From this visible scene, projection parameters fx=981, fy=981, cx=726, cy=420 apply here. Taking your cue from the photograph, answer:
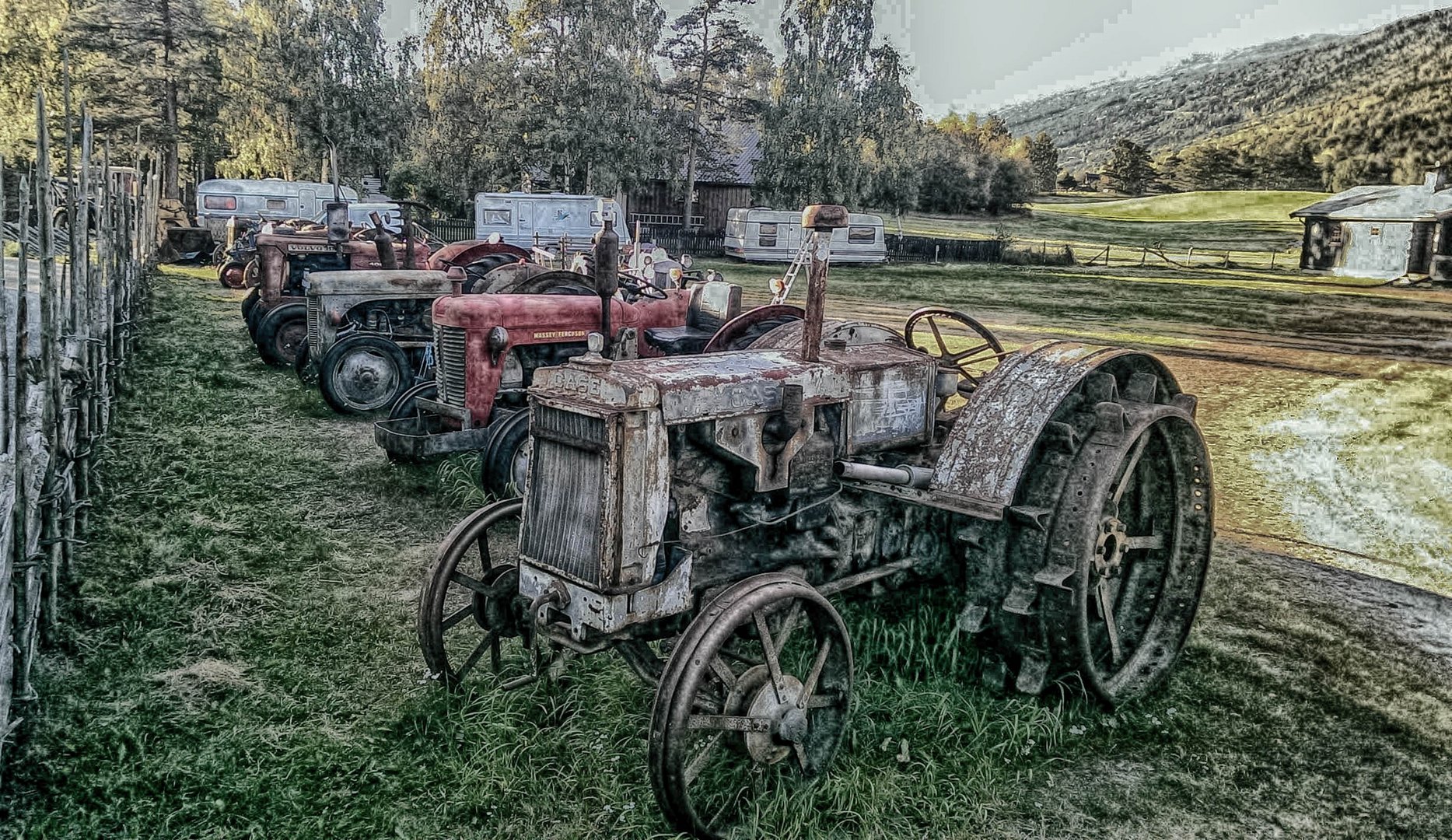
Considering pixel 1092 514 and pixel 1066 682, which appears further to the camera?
pixel 1066 682

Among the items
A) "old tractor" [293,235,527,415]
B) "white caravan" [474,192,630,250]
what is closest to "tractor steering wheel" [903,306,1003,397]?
"old tractor" [293,235,527,415]

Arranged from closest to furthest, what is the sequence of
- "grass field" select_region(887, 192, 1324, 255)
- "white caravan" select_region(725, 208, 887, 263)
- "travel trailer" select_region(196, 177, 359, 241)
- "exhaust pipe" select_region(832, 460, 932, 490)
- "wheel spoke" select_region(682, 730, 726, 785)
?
"wheel spoke" select_region(682, 730, 726, 785)
"exhaust pipe" select_region(832, 460, 932, 490)
"travel trailer" select_region(196, 177, 359, 241)
"grass field" select_region(887, 192, 1324, 255)
"white caravan" select_region(725, 208, 887, 263)

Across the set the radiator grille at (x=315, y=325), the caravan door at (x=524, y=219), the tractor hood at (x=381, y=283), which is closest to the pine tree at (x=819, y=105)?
the caravan door at (x=524, y=219)

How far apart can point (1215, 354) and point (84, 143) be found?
12.0 meters

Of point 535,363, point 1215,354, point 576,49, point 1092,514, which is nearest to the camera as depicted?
point 1092,514

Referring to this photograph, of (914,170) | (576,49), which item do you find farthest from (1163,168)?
(576,49)

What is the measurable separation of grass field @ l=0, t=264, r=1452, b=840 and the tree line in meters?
21.8

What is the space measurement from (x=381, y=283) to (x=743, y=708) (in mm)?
7374

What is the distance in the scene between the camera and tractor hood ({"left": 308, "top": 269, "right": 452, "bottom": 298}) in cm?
901

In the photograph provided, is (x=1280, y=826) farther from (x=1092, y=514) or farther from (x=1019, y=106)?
(x=1019, y=106)

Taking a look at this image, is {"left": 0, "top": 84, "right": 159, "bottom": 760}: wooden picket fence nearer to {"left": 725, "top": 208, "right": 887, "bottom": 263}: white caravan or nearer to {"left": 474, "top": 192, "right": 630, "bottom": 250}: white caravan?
{"left": 474, "top": 192, "right": 630, "bottom": 250}: white caravan

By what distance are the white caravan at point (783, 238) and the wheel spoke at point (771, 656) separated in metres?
24.1

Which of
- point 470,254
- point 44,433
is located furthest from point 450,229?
point 44,433

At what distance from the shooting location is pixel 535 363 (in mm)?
6934
